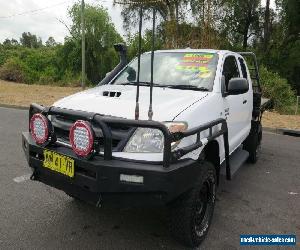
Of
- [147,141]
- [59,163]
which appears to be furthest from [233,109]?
[59,163]

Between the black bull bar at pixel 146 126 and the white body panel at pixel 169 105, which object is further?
the white body panel at pixel 169 105

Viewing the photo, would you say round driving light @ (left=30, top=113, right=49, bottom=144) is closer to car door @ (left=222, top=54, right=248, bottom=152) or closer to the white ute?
the white ute

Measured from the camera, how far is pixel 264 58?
1275 inches

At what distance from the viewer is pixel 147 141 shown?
308cm

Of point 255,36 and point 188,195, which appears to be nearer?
point 188,195

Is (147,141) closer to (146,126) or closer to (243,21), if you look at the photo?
(146,126)

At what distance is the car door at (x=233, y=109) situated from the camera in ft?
14.7

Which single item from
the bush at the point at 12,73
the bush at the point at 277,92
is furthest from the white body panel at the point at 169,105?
the bush at the point at 12,73

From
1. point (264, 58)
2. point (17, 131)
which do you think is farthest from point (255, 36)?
point (17, 131)

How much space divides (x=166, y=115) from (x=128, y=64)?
2.11m

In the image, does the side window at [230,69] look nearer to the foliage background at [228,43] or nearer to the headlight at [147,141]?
the headlight at [147,141]

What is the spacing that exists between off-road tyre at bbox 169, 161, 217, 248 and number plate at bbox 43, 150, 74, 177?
2.92 feet

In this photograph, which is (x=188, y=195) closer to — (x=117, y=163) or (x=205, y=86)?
(x=117, y=163)

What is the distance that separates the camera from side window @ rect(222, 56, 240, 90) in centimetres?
473
